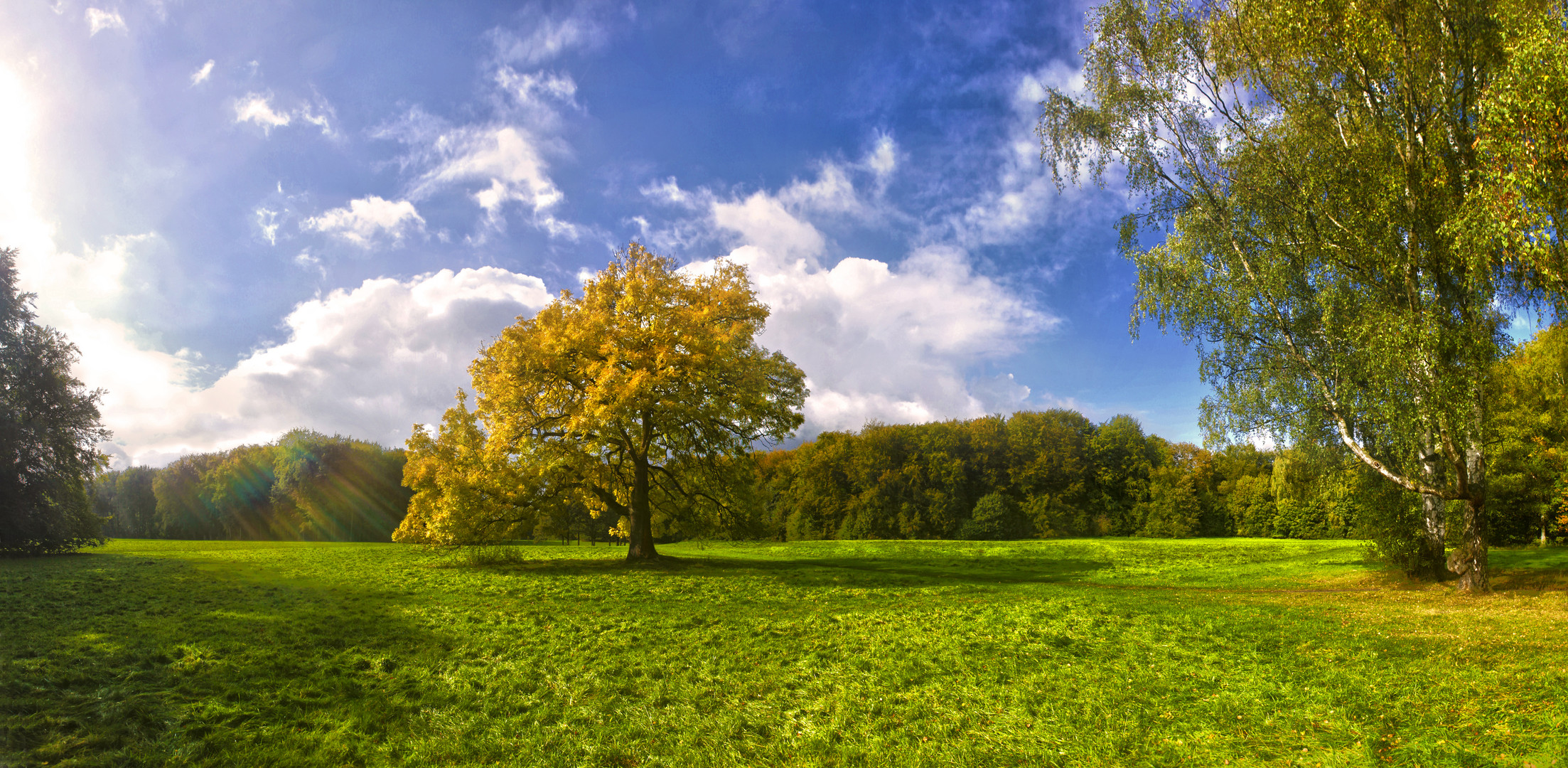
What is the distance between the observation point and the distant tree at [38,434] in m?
23.0

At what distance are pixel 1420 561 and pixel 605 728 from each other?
22652 millimetres

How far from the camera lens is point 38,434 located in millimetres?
23578

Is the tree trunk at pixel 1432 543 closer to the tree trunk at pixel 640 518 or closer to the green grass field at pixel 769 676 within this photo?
the green grass field at pixel 769 676

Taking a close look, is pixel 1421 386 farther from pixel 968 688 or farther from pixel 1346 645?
pixel 968 688

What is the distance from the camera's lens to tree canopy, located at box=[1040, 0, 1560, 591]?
1391cm

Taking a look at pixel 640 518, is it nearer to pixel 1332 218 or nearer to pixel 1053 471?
pixel 1332 218

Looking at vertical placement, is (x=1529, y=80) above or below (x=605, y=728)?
above

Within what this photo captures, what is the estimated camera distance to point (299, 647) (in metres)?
9.51

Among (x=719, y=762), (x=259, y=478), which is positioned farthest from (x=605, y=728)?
(x=259, y=478)

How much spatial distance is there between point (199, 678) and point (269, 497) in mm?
66762

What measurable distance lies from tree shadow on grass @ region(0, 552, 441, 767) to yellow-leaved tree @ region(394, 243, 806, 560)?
28.2 feet

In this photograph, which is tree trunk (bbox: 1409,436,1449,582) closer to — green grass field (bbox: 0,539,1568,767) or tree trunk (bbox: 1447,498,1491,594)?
green grass field (bbox: 0,539,1568,767)

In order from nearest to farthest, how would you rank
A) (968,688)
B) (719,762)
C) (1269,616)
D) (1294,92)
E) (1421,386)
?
(719,762), (968,688), (1269,616), (1421,386), (1294,92)

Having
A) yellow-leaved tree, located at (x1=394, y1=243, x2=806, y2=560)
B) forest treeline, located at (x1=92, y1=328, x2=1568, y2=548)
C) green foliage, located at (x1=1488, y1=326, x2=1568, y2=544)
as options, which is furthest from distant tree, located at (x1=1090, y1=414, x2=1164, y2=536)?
yellow-leaved tree, located at (x1=394, y1=243, x2=806, y2=560)
